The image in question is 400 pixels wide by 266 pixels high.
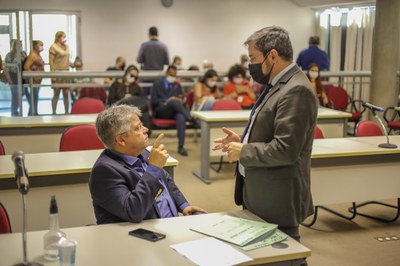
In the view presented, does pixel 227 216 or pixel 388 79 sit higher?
pixel 388 79

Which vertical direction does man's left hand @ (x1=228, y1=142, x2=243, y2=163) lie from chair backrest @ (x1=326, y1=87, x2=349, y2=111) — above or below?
above

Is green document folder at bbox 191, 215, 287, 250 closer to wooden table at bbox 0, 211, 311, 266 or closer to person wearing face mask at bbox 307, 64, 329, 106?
wooden table at bbox 0, 211, 311, 266

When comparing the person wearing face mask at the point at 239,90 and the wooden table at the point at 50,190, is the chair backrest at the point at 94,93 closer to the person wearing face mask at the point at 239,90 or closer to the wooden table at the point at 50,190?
the person wearing face mask at the point at 239,90

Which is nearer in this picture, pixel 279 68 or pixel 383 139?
pixel 279 68

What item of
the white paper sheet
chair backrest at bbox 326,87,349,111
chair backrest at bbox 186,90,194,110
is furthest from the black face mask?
chair backrest at bbox 326,87,349,111

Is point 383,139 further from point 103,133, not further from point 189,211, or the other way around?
point 103,133

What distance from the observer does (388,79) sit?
24.0 feet

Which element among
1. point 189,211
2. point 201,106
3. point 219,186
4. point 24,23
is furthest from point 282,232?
point 24,23

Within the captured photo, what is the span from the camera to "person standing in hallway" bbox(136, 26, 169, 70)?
902cm

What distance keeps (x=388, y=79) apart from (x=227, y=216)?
5704 mm

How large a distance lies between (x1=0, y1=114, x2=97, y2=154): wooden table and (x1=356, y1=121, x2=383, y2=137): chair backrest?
260cm

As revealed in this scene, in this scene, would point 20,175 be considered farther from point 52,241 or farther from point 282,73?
point 282,73

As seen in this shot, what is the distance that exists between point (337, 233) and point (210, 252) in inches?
102

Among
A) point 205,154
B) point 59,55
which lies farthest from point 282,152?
point 59,55
